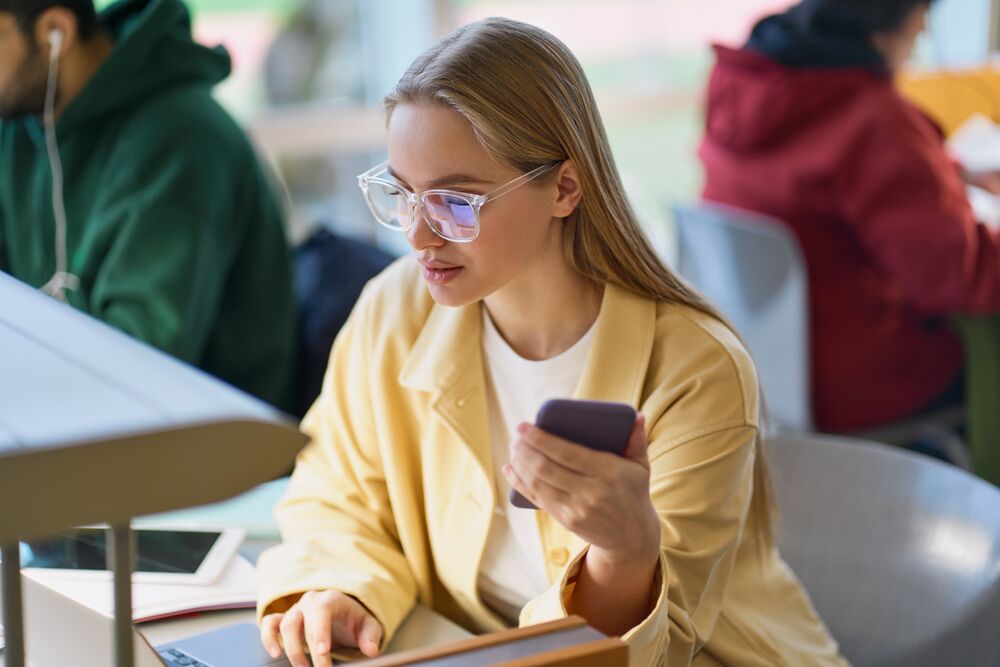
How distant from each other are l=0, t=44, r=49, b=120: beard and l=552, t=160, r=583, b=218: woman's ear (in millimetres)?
1229

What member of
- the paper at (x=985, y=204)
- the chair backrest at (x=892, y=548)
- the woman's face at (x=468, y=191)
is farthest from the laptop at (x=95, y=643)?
the paper at (x=985, y=204)

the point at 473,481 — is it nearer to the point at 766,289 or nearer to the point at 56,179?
the point at 56,179

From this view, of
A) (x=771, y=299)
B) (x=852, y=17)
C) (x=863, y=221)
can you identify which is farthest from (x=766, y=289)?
(x=852, y=17)

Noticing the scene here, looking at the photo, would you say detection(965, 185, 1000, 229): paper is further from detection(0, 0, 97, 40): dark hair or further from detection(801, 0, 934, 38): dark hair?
detection(0, 0, 97, 40): dark hair

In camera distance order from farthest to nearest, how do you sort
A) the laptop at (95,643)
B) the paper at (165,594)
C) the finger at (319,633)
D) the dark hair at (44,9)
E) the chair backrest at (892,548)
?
the dark hair at (44,9) < the chair backrest at (892,548) < the paper at (165,594) < the finger at (319,633) < the laptop at (95,643)

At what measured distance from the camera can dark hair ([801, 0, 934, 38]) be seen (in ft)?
8.31

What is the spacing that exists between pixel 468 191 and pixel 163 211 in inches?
40.0

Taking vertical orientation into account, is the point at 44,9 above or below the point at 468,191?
above

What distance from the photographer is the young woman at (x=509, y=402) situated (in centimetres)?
114

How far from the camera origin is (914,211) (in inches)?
95.7

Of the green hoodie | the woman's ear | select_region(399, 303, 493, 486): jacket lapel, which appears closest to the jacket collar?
select_region(399, 303, 493, 486): jacket lapel

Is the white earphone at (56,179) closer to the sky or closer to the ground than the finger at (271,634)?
closer to the sky

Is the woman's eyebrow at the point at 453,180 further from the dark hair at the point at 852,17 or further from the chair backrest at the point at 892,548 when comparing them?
the dark hair at the point at 852,17

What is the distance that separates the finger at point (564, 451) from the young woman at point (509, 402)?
0.43 ft
